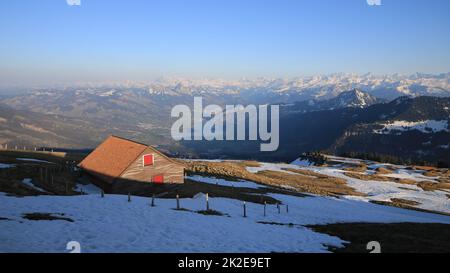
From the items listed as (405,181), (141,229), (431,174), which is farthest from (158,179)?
(431,174)

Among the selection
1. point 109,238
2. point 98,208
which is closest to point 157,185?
point 98,208

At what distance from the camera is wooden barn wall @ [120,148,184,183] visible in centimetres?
4666

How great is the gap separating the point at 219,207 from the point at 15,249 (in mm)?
21436

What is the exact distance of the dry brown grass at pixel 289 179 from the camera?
72125mm

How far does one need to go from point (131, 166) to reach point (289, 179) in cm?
4776

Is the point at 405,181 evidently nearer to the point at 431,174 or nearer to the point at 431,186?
the point at 431,186

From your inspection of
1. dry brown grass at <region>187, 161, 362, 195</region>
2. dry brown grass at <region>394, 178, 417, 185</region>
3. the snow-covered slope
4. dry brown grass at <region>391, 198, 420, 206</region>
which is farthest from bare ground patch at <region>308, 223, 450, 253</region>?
dry brown grass at <region>394, 178, 417, 185</region>

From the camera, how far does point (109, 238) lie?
19219mm

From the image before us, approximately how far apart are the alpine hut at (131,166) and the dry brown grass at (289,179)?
16223 mm

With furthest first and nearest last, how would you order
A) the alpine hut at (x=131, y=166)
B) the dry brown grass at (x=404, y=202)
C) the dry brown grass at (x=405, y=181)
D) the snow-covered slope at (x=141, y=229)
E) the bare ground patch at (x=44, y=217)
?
the dry brown grass at (x=405, y=181) → the dry brown grass at (x=404, y=202) → the alpine hut at (x=131, y=166) → the bare ground patch at (x=44, y=217) → the snow-covered slope at (x=141, y=229)

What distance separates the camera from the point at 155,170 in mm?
49750

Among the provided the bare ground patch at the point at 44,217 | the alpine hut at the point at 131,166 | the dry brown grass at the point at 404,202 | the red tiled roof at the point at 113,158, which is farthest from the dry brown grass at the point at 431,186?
the bare ground patch at the point at 44,217

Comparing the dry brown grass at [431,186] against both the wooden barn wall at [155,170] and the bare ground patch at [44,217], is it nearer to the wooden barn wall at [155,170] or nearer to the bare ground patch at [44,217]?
the wooden barn wall at [155,170]

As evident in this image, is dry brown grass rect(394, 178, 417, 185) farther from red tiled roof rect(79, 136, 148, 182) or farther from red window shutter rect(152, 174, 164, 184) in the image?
red tiled roof rect(79, 136, 148, 182)
